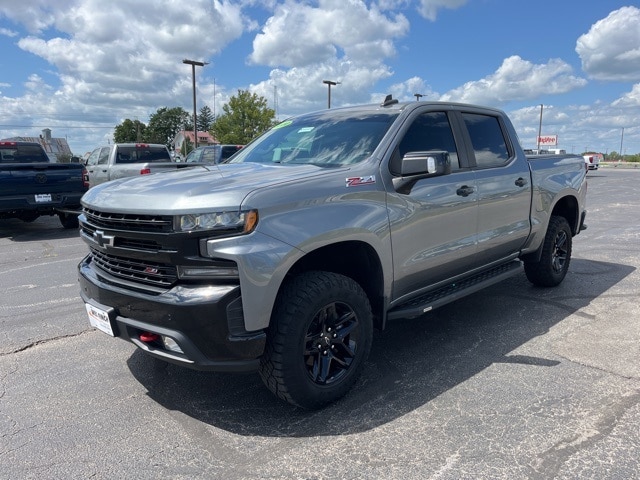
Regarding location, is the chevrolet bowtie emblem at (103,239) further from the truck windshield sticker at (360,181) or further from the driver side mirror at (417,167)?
the driver side mirror at (417,167)

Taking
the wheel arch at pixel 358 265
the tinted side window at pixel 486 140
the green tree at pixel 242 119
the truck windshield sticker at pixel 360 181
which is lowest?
the wheel arch at pixel 358 265

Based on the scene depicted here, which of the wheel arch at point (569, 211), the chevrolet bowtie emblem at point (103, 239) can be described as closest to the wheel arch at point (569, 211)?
the wheel arch at point (569, 211)

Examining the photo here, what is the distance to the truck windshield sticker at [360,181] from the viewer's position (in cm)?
322

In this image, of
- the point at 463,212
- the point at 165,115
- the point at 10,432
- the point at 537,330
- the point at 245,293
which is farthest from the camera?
the point at 165,115

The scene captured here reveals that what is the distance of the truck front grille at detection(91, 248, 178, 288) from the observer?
2785 millimetres

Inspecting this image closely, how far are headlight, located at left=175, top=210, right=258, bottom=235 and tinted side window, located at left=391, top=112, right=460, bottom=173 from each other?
1.32 m

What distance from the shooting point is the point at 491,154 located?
4.68m

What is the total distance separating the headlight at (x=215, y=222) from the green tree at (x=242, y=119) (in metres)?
40.1

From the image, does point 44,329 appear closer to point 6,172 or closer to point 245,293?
point 245,293

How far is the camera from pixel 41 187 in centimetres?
988

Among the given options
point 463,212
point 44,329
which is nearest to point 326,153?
point 463,212

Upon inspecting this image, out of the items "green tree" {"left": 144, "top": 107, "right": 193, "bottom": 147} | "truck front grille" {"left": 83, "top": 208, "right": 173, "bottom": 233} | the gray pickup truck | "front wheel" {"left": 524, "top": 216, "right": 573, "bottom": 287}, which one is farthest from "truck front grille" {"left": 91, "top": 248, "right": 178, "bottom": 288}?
"green tree" {"left": 144, "top": 107, "right": 193, "bottom": 147}

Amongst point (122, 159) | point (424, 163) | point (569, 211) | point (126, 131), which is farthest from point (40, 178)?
point (126, 131)

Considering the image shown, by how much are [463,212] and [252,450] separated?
96.1 inches
